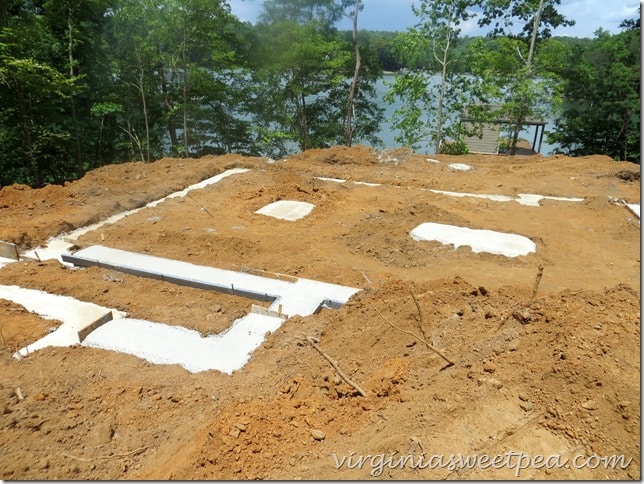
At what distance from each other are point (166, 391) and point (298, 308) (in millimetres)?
2267

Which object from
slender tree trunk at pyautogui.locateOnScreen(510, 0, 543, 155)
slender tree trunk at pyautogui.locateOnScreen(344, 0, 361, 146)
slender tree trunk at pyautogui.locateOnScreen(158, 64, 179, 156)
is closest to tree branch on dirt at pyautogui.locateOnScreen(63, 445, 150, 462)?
slender tree trunk at pyautogui.locateOnScreen(158, 64, 179, 156)

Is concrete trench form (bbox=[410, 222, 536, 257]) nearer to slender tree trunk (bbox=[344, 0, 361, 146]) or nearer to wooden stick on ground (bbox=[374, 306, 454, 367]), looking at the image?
wooden stick on ground (bbox=[374, 306, 454, 367])

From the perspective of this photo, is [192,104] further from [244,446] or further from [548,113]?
[244,446]

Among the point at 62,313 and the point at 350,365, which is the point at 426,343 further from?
the point at 62,313

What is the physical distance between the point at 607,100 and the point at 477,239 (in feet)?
55.9

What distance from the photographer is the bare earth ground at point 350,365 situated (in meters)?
3.02

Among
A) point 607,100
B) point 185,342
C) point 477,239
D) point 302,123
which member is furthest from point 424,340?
point 607,100

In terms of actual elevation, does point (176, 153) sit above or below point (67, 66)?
below

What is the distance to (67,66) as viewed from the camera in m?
15.3

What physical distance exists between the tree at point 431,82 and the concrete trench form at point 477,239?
11045 mm

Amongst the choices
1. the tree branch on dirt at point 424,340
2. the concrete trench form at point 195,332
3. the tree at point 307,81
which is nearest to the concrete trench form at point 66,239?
the concrete trench form at point 195,332

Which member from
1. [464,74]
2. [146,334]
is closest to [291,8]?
[464,74]

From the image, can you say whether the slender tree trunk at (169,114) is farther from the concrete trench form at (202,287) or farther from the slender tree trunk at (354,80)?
the concrete trench form at (202,287)

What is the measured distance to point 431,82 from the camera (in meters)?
18.7
